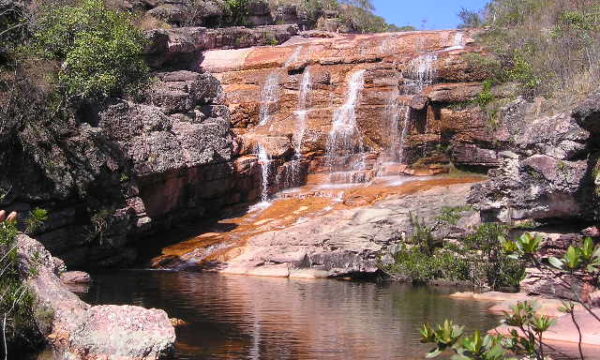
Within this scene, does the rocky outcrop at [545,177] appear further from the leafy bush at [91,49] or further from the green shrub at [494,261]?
the leafy bush at [91,49]

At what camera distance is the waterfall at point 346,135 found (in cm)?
3538

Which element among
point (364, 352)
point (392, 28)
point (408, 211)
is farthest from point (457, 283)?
point (392, 28)

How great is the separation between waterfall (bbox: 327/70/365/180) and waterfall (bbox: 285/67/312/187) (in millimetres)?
1450

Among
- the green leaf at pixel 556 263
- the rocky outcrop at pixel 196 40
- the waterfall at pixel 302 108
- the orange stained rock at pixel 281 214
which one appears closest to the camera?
the green leaf at pixel 556 263

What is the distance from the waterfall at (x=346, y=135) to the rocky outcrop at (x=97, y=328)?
74.5ft

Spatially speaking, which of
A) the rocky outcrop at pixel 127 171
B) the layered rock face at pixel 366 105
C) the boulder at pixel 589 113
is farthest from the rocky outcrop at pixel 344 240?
the boulder at pixel 589 113

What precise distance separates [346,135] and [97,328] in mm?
24142

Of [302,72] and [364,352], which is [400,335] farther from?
[302,72]

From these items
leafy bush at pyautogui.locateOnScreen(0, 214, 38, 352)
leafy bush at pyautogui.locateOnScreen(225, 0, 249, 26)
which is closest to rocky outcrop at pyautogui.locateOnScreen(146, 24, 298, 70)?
leafy bush at pyautogui.locateOnScreen(225, 0, 249, 26)

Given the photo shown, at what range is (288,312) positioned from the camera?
18.7 meters

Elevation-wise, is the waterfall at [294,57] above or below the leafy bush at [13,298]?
above

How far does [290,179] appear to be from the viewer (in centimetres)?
3503

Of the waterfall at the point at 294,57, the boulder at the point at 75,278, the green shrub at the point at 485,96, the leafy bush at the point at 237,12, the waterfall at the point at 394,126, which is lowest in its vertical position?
the boulder at the point at 75,278

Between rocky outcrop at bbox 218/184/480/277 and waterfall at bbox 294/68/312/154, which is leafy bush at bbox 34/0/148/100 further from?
rocky outcrop at bbox 218/184/480/277
